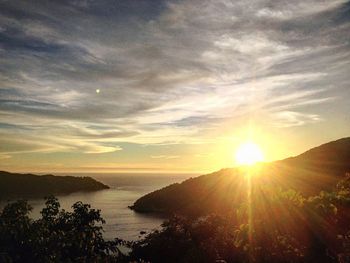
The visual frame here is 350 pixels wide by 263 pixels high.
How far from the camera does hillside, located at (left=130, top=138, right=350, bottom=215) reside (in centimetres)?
12438

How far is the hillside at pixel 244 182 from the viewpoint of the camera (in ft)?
408

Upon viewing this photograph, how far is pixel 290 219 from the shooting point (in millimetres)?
26500

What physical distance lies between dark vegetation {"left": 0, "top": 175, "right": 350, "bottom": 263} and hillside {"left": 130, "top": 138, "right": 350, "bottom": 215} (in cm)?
8036

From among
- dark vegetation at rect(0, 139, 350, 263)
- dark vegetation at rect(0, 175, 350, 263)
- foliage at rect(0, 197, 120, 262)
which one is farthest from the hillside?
foliage at rect(0, 197, 120, 262)

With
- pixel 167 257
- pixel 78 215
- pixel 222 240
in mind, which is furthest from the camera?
pixel 167 257

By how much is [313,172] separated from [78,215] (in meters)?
124

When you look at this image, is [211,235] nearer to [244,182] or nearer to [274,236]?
[274,236]

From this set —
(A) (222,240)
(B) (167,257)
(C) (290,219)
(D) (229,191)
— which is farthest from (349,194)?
(D) (229,191)

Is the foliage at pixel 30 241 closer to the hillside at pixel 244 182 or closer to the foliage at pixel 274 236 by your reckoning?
the foliage at pixel 274 236

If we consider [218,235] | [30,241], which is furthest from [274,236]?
[30,241]

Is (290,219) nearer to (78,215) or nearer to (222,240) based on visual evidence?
(222,240)

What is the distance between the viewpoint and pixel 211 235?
117ft

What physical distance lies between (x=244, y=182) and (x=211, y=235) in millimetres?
126722

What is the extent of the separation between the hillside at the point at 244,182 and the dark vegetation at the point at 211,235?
80356mm
